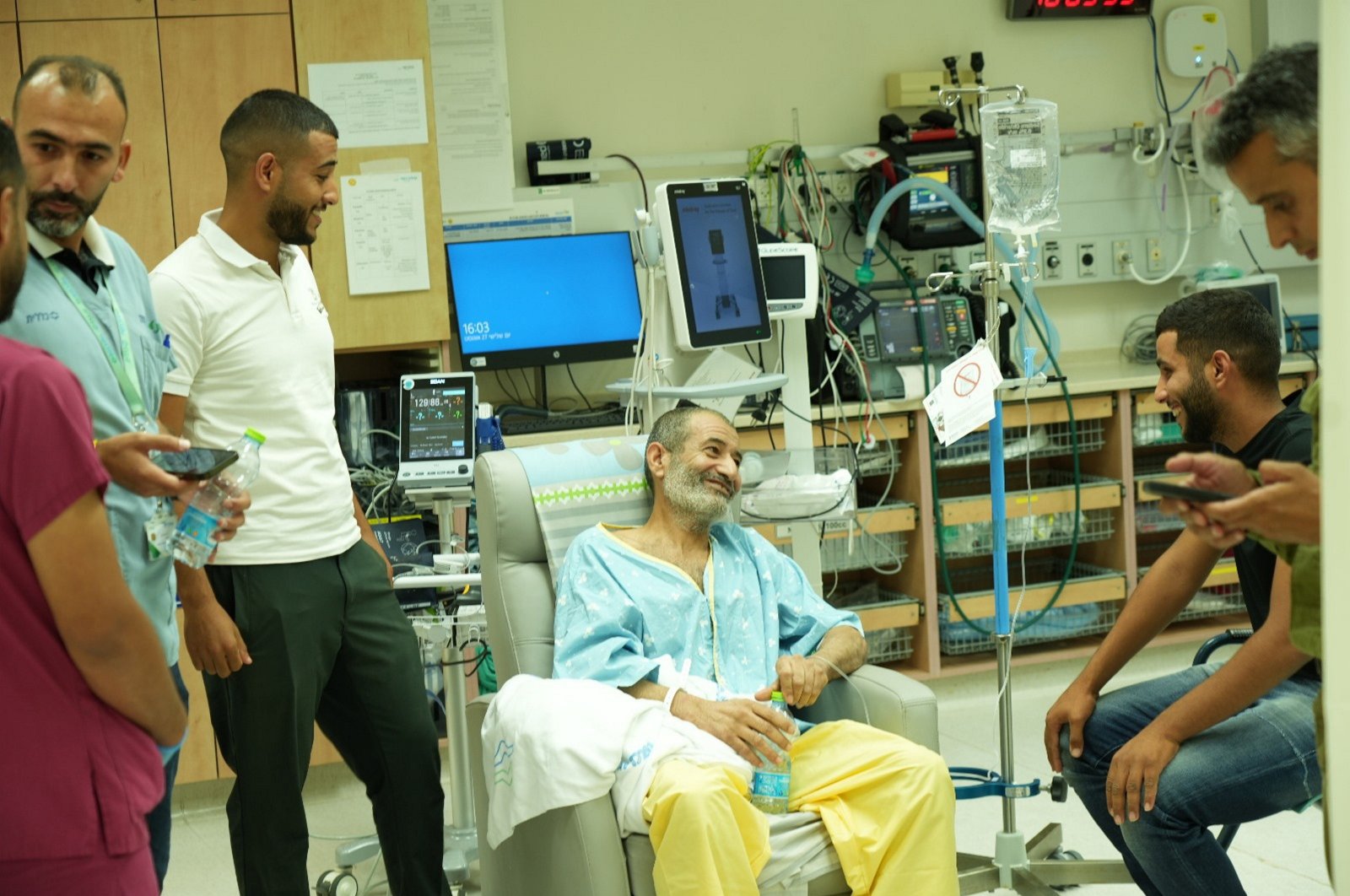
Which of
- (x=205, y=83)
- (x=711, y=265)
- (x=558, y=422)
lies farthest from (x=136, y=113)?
(x=711, y=265)

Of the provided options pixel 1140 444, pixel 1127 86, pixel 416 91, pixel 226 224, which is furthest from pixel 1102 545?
pixel 226 224

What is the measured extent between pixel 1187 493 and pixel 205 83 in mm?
3044

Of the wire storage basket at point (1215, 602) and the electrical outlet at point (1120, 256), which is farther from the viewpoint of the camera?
the electrical outlet at point (1120, 256)

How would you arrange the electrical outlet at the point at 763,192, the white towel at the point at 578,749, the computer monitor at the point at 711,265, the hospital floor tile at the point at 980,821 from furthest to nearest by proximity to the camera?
the electrical outlet at the point at 763,192 < the hospital floor tile at the point at 980,821 < the computer monitor at the point at 711,265 < the white towel at the point at 578,749

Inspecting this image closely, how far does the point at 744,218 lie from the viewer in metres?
3.18

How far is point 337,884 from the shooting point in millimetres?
3092

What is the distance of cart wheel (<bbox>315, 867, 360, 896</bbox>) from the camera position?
10.1 feet

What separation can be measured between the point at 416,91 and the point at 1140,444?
8.44 ft

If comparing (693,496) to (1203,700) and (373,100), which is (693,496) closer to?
(1203,700)

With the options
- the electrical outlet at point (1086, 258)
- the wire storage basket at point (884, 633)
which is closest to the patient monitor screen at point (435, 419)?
the wire storage basket at point (884, 633)

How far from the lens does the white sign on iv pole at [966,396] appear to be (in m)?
2.82

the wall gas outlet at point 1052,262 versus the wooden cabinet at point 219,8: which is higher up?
the wooden cabinet at point 219,8

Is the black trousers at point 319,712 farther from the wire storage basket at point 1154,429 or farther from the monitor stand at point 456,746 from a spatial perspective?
the wire storage basket at point 1154,429

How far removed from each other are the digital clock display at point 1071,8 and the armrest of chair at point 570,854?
12.0ft
